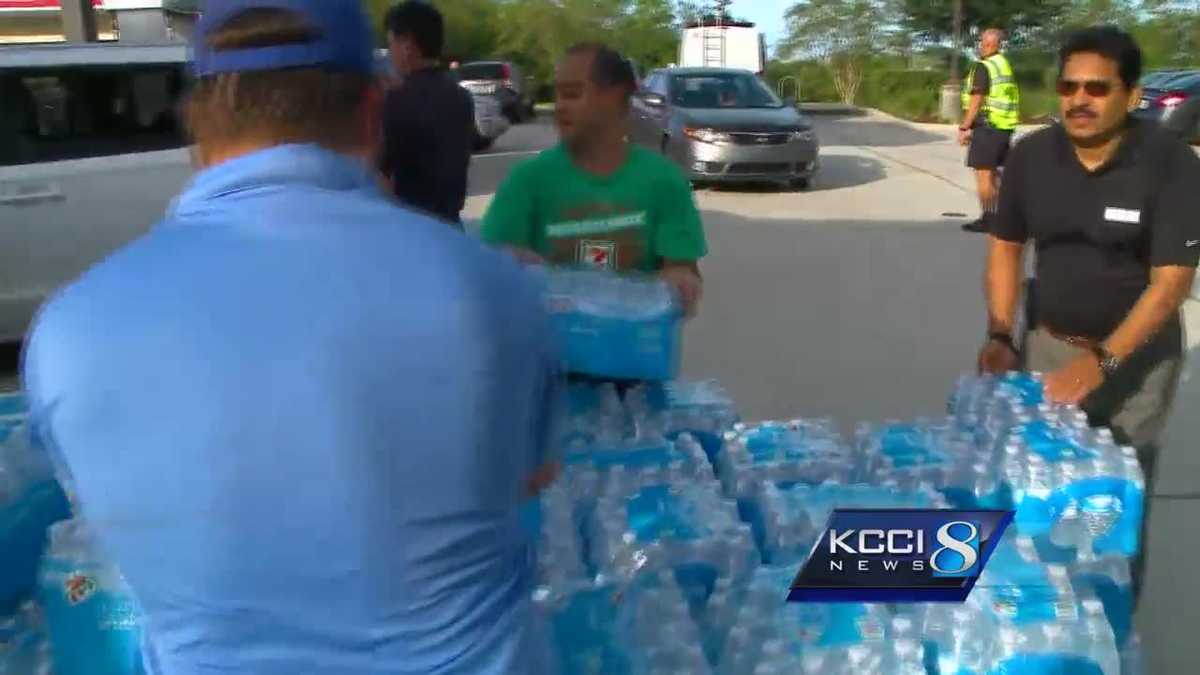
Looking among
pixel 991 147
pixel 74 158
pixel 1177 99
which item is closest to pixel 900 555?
pixel 74 158

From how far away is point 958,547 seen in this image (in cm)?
216

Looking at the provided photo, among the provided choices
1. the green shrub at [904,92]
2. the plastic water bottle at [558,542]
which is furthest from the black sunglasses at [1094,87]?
the green shrub at [904,92]

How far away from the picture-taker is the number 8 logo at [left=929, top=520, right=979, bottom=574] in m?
2.15

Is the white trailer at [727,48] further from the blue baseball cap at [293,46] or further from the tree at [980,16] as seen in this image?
the blue baseball cap at [293,46]

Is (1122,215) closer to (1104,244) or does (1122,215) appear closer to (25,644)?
(1104,244)

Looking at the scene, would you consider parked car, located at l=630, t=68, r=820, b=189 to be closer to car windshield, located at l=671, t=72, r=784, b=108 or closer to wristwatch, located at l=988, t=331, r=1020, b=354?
car windshield, located at l=671, t=72, r=784, b=108

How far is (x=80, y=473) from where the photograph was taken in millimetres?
1229

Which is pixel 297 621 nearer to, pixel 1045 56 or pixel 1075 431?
pixel 1075 431

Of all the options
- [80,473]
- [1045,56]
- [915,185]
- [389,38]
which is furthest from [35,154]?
[1045,56]

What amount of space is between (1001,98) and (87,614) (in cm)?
1005

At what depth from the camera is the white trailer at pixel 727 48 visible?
25094mm

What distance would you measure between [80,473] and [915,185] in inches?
628

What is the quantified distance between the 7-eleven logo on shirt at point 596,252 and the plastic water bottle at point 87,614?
1715 millimetres

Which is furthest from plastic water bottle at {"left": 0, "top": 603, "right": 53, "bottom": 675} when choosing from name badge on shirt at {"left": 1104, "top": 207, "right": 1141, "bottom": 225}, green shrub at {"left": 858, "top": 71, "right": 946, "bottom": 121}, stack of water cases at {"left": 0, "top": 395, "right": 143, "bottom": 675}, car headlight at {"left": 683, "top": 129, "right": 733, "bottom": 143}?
green shrub at {"left": 858, "top": 71, "right": 946, "bottom": 121}
